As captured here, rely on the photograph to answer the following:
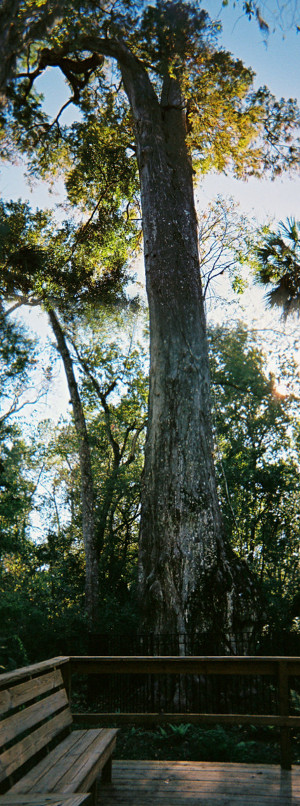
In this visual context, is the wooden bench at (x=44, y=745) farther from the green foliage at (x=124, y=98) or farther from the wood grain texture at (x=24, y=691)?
the green foliage at (x=124, y=98)

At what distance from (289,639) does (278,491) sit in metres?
A: 5.92

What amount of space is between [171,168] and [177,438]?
5549 millimetres

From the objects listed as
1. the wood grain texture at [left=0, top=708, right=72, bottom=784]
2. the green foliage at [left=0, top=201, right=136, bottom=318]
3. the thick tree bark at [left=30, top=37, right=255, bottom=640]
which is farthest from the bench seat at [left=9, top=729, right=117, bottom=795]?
the green foliage at [left=0, top=201, right=136, bottom=318]

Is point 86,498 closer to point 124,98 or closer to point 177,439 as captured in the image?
point 177,439

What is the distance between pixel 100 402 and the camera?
63.4 feet

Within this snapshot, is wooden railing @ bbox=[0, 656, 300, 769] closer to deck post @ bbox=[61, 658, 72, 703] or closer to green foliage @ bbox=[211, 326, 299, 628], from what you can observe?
deck post @ bbox=[61, 658, 72, 703]

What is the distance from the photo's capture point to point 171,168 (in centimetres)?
1112

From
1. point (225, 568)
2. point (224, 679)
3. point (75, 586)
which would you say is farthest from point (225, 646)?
point (75, 586)

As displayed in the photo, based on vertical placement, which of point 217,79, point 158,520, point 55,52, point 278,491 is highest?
point 55,52

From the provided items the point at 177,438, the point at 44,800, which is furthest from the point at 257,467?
the point at 44,800

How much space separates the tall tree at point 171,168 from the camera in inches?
313

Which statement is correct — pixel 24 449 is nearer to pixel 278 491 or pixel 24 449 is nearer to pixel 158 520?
pixel 278 491

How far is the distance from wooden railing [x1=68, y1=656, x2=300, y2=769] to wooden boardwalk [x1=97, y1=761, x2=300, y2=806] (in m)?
0.30

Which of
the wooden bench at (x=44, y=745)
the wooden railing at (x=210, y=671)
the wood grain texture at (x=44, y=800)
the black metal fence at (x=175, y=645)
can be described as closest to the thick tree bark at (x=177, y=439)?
the black metal fence at (x=175, y=645)
